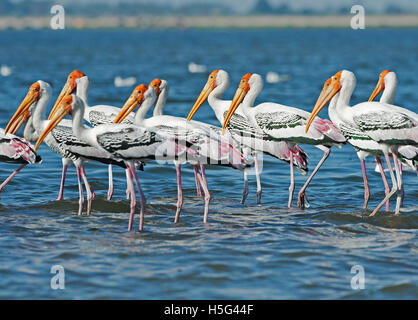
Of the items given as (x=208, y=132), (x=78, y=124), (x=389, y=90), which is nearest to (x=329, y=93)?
(x=389, y=90)

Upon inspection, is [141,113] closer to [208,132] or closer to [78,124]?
[208,132]

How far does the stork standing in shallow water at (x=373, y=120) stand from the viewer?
11.4 metres

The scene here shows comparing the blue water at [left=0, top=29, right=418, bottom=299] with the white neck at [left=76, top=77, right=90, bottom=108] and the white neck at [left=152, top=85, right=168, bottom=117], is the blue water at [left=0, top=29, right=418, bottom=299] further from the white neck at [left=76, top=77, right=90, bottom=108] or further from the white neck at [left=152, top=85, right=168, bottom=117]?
the white neck at [left=76, top=77, right=90, bottom=108]

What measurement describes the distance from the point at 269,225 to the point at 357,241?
4.51 ft

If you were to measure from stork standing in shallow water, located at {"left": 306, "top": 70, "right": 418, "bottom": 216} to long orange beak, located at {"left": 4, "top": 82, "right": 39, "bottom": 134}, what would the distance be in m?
4.06

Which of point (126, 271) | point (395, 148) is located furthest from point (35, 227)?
point (395, 148)

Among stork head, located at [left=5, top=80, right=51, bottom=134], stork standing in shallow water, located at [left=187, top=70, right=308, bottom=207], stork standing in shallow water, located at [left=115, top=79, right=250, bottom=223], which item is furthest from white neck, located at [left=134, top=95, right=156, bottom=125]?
stork head, located at [left=5, top=80, right=51, bottom=134]

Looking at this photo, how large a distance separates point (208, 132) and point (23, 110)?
2951mm

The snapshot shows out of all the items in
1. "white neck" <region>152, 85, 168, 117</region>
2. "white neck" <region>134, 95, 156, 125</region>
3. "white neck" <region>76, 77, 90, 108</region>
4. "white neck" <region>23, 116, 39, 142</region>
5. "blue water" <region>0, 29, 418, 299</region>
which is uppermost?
"white neck" <region>76, 77, 90, 108</region>

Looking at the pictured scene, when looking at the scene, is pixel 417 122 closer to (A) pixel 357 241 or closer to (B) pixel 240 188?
(A) pixel 357 241

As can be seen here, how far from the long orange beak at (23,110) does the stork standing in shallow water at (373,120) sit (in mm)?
4059

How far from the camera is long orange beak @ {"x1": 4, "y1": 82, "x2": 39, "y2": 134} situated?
488 inches
